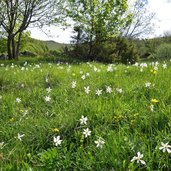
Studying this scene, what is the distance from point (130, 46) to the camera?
24.4 m

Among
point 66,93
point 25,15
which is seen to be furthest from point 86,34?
point 66,93

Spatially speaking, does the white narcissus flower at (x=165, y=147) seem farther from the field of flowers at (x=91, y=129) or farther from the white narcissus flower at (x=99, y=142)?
the white narcissus flower at (x=99, y=142)

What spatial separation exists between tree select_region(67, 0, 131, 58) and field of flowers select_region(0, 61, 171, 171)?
52.0 feet

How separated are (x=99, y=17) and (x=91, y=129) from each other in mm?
Result: 18056

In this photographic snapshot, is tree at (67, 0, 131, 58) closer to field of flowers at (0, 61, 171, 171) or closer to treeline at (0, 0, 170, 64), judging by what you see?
treeline at (0, 0, 170, 64)

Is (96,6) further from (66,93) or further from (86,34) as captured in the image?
(66,93)

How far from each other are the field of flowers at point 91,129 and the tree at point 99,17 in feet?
52.0

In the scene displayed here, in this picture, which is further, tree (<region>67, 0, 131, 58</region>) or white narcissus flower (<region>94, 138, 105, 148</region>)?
tree (<region>67, 0, 131, 58</region>)

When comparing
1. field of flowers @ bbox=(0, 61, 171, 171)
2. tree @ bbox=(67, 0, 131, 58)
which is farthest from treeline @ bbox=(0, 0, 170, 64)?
field of flowers @ bbox=(0, 61, 171, 171)

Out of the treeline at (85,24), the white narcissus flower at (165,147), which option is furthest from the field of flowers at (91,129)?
the treeline at (85,24)

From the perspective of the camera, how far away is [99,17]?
68.6ft

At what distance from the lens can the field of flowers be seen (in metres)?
2.78

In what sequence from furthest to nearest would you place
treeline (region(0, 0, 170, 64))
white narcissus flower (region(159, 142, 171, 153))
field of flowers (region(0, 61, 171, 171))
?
treeline (region(0, 0, 170, 64)) → field of flowers (region(0, 61, 171, 171)) → white narcissus flower (region(159, 142, 171, 153))

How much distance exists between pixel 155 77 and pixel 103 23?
16.4 meters
